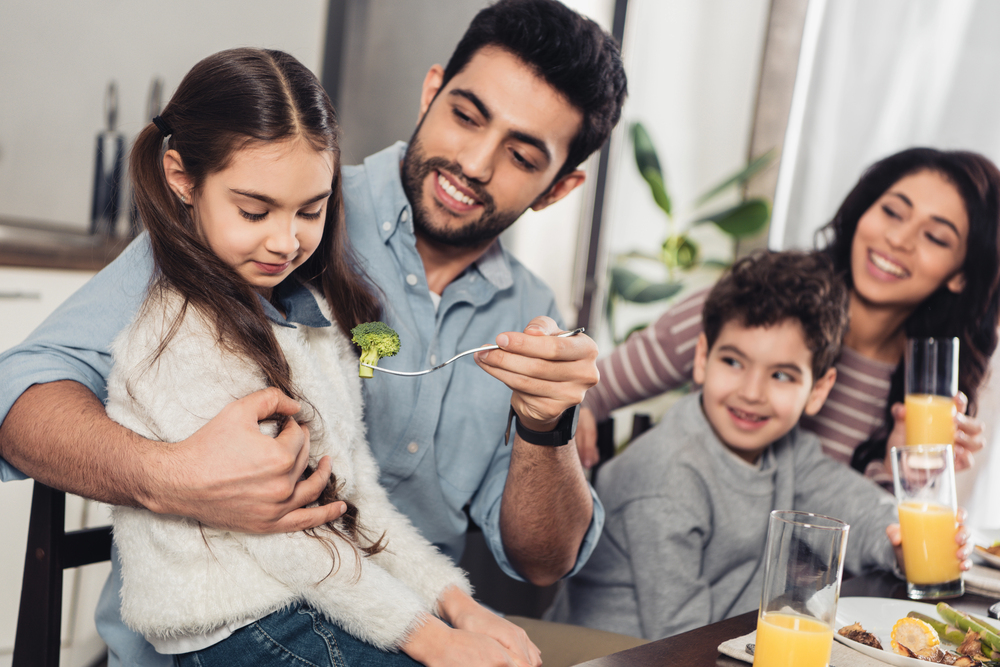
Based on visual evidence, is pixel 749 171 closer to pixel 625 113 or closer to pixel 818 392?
pixel 625 113

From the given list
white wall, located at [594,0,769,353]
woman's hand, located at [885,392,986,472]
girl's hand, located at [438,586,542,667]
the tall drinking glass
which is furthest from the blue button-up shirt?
white wall, located at [594,0,769,353]

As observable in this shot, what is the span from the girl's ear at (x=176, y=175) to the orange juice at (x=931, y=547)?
4.05ft

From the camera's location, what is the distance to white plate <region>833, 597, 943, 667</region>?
0.96 meters

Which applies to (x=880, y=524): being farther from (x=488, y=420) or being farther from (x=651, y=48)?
(x=651, y=48)

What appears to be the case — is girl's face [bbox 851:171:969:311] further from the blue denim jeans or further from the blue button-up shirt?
the blue denim jeans

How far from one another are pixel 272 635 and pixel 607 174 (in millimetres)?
3395

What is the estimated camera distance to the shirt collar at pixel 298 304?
1.22 metres

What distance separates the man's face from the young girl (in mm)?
437

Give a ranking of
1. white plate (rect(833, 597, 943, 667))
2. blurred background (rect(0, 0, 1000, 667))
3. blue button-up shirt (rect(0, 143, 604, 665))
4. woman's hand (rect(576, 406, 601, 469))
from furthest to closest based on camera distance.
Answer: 1. blurred background (rect(0, 0, 1000, 667))
2. woman's hand (rect(576, 406, 601, 469))
3. blue button-up shirt (rect(0, 143, 604, 665))
4. white plate (rect(833, 597, 943, 667))

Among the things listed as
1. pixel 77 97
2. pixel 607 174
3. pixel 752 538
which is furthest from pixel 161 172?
pixel 607 174

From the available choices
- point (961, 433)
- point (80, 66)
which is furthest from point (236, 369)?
point (80, 66)

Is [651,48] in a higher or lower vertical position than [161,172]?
higher

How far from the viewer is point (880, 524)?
64.9 inches

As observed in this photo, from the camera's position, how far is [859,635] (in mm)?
1003
